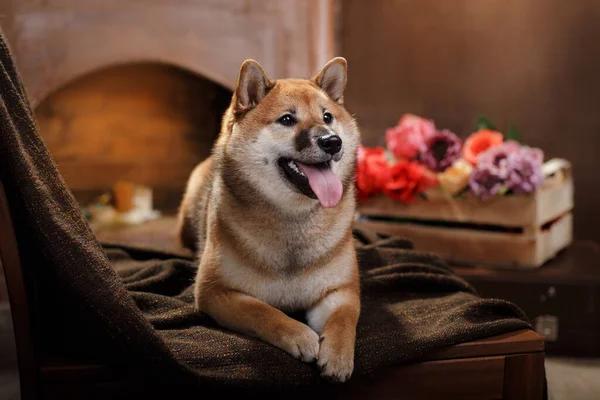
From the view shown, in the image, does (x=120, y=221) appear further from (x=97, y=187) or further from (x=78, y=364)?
(x=78, y=364)

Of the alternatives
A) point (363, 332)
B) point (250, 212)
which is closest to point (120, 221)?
point (250, 212)

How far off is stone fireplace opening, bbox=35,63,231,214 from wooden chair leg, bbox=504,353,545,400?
1.77 meters

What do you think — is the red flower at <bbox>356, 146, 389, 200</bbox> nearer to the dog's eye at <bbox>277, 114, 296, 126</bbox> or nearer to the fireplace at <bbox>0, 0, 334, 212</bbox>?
the fireplace at <bbox>0, 0, 334, 212</bbox>

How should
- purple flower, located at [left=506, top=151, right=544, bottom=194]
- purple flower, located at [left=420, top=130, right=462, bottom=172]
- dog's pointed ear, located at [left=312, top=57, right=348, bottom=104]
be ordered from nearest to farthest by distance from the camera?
1. dog's pointed ear, located at [left=312, top=57, right=348, bottom=104]
2. purple flower, located at [left=506, top=151, right=544, bottom=194]
3. purple flower, located at [left=420, top=130, right=462, bottom=172]

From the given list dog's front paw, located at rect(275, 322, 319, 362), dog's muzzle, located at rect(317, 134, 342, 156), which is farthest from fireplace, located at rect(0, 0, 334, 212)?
dog's front paw, located at rect(275, 322, 319, 362)

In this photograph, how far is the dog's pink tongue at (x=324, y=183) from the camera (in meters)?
1.26

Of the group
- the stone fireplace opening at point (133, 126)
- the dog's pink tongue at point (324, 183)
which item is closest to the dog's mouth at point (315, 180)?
the dog's pink tongue at point (324, 183)

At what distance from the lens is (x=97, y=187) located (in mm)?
2844

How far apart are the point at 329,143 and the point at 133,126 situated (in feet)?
5.88

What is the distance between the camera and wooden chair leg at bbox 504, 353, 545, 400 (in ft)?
4.22

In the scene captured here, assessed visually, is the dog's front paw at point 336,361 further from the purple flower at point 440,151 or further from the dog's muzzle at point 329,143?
the purple flower at point 440,151

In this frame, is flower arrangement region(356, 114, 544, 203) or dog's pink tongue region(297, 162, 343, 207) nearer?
dog's pink tongue region(297, 162, 343, 207)

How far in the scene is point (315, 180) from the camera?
1268 millimetres

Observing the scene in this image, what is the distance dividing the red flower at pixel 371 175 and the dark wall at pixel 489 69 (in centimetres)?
67
